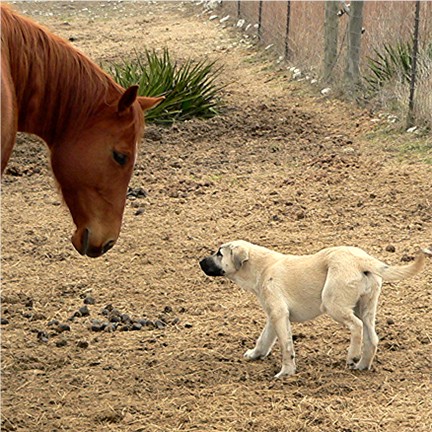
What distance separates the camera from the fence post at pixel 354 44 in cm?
1263

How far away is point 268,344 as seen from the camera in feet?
17.2

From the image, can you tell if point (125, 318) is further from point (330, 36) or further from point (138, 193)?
point (330, 36)

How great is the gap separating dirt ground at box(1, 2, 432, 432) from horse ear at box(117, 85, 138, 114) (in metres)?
1.40

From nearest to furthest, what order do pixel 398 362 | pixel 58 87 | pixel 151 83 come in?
pixel 58 87 → pixel 398 362 → pixel 151 83

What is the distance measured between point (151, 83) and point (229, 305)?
5.52m

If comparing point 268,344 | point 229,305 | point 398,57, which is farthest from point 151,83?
point 268,344

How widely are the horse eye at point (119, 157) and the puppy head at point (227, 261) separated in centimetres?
85

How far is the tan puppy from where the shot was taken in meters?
4.96

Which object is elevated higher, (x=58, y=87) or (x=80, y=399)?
(x=58, y=87)

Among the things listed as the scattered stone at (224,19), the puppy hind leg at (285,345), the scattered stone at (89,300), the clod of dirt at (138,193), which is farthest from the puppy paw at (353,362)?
the scattered stone at (224,19)

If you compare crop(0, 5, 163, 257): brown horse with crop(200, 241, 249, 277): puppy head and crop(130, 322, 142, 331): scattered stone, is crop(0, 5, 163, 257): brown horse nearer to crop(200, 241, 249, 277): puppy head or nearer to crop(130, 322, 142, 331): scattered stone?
crop(200, 241, 249, 277): puppy head

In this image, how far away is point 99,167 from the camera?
4785 millimetres

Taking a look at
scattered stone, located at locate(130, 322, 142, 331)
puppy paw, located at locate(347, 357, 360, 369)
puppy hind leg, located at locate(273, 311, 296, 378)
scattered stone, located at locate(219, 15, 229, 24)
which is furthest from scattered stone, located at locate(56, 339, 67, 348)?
scattered stone, located at locate(219, 15, 229, 24)

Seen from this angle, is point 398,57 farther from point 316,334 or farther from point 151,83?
point 316,334
